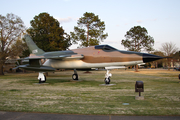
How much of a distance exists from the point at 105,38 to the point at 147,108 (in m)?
33.6

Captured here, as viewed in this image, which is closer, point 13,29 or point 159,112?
point 159,112

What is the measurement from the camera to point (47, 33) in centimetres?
3130

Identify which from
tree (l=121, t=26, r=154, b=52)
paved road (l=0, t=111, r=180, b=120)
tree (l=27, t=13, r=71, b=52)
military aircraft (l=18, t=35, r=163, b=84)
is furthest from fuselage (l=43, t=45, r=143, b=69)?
tree (l=121, t=26, r=154, b=52)

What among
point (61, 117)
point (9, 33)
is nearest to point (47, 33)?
point (9, 33)

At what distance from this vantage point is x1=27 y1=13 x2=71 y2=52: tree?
95.7ft

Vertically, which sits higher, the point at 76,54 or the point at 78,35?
the point at 78,35

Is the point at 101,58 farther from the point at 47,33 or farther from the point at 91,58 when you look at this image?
the point at 47,33

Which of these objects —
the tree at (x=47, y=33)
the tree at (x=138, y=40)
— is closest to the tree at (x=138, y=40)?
the tree at (x=138, y=40)

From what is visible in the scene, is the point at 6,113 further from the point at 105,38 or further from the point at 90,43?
the point at 105,38

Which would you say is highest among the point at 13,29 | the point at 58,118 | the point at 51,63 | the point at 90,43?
the point at 13,29

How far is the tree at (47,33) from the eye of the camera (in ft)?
95.7

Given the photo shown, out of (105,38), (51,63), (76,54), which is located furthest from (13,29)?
(76,54)

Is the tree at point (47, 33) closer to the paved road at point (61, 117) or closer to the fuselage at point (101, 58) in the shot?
the fuselage at point (101, 58)

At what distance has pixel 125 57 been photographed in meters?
13.2
